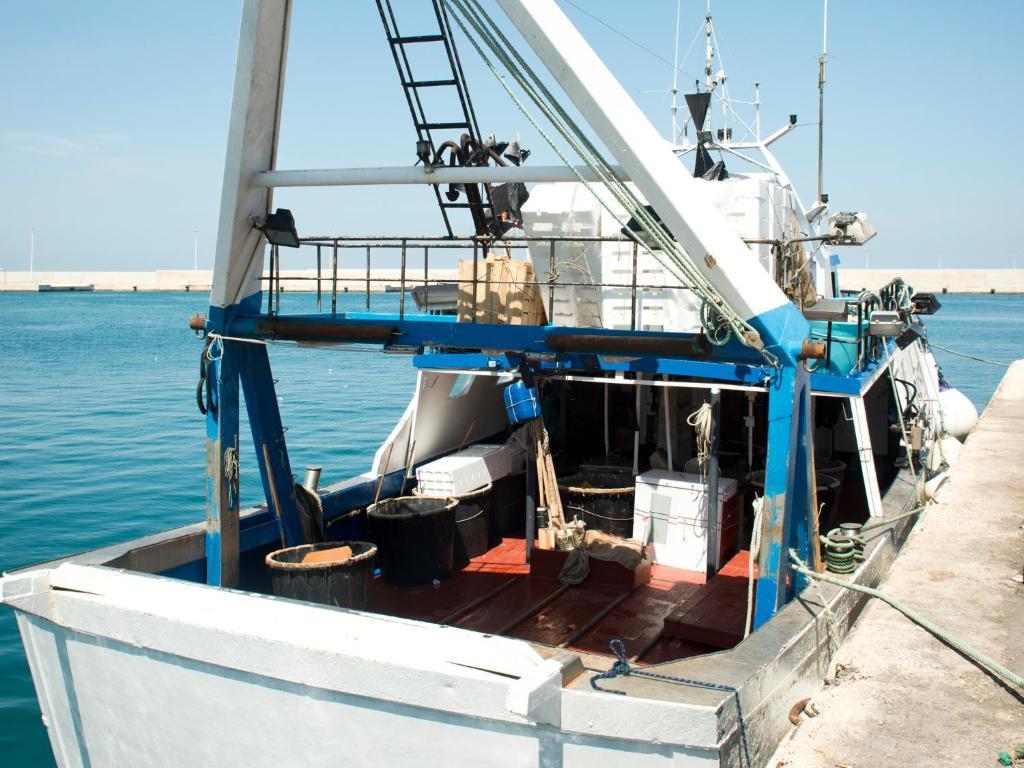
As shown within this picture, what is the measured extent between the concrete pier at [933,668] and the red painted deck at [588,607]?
5.22ft

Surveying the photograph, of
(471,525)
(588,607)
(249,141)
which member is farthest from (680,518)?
(249,141)

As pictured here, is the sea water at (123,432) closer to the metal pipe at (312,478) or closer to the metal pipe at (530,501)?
the metal pipe at (312,478)

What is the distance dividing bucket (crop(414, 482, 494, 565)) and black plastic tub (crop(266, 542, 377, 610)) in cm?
230

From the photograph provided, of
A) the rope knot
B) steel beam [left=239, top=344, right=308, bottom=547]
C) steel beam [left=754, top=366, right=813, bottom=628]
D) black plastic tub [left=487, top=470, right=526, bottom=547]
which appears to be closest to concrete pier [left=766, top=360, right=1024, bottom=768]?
steel beam [left=754, top=366, right=813, bottom=628]

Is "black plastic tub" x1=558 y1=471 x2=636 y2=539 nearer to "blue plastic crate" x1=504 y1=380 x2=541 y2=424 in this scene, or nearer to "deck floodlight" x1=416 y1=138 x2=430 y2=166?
"blue plastic crate" x1=504 y1=380 x2=541 y2=424

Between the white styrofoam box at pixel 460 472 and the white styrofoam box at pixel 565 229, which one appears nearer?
the white styrofoam box at pixel 565 229

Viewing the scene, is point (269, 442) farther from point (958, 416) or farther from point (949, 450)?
point (958, 416)

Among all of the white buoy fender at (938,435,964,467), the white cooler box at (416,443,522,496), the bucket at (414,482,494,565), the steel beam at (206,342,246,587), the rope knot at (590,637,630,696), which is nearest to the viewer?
the rope knot at (590,637,630,696)

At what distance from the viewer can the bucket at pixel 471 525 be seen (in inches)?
362

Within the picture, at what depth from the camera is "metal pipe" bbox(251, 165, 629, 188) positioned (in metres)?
6.13

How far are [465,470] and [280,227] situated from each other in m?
3.49

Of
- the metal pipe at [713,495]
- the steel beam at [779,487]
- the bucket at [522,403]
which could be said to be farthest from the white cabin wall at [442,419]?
the steel beam at [779,487]

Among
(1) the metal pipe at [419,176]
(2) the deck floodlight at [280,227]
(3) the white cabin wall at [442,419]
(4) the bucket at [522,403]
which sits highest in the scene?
(1) the metal pipe at [419,176]

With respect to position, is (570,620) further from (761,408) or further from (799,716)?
(761,408)
